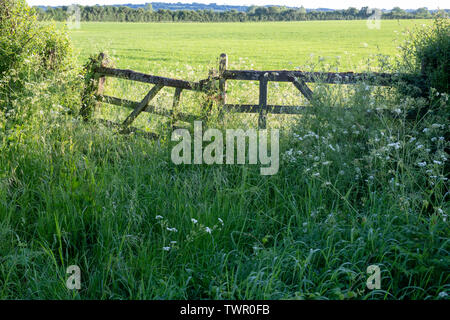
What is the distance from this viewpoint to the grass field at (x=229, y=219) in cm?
329

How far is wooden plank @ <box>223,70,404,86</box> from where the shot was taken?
621cm

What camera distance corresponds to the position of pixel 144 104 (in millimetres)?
7363

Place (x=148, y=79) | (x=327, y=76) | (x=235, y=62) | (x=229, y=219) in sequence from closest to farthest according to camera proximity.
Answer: (x=229, y=219) → (x=327, y=76) → (x=148, y=79) → (x=235, y=62)

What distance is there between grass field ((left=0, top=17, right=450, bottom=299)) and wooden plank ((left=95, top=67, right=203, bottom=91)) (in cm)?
116

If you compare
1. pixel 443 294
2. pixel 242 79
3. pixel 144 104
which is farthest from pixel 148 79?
pixel 443 294

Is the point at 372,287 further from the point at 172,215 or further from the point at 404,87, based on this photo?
the point at 404,87

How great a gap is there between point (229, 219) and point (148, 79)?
4160 mm

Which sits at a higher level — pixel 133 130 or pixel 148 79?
pixel 148 79

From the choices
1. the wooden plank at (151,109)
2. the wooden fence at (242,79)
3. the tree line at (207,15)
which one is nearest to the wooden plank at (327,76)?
the wooden fence at (242,79)

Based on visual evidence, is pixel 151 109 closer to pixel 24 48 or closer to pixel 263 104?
pixel 263 104

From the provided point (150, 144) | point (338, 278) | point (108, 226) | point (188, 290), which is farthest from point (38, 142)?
point (338, 278)

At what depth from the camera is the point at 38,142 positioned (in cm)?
542

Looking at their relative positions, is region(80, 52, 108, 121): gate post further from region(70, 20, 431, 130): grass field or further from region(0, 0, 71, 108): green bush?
region(0, 0, 71, 108): green bush

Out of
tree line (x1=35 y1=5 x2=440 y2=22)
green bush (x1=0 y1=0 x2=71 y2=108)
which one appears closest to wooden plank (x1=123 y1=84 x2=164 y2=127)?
green bush (x1=0 y1=0 x2=71 y2=108)
